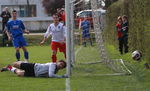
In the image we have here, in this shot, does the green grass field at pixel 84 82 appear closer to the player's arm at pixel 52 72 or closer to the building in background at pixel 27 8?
the player's arm at pixel 52 72

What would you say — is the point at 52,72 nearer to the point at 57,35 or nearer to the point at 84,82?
the point at 84,82

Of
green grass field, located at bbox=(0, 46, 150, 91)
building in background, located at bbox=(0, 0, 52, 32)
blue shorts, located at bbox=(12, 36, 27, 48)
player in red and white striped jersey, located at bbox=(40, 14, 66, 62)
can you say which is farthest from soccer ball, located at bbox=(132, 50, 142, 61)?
building in background, located at bbox=(0, 0, 52, 32)

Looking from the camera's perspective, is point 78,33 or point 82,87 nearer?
point 82,87

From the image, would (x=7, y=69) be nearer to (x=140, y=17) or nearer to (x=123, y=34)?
(x=140, y=17)

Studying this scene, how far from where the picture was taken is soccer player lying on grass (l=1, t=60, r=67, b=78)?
13430 millimetres

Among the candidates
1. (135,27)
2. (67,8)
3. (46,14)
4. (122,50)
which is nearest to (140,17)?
(135,27)

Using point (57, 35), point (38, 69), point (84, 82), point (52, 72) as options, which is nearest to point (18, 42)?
point (57, 35)

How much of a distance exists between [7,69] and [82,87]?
3949mm

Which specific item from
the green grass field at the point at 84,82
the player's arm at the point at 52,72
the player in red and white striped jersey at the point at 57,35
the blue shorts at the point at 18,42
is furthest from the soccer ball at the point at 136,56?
the player's arm at the point at 52,72

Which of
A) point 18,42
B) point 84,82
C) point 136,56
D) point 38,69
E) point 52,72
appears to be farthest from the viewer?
point 18,42

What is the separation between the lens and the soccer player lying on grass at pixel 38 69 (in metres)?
13.4

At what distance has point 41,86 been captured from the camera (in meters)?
11.9

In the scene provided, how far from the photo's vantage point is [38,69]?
45.4 ft

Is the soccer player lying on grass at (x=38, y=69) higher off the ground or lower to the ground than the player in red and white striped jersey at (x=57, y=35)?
lower
